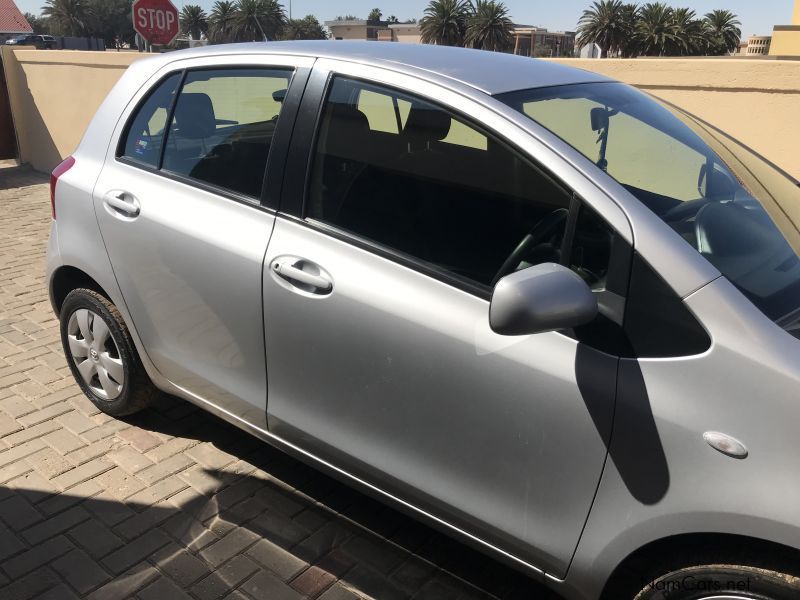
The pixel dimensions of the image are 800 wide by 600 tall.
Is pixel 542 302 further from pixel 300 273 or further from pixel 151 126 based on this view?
pixel 151 126

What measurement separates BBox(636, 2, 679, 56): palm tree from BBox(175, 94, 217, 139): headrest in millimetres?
62402

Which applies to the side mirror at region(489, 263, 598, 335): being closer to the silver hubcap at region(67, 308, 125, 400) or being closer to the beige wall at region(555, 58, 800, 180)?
the silver hubcap at region(67, 308, 125, 400)

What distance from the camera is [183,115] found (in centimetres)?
295

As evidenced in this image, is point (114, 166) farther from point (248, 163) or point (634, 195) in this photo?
point (634, 195)

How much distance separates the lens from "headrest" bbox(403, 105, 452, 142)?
2.22 meters

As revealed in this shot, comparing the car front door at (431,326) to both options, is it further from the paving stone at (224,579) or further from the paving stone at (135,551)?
the paving stone at (135,551)

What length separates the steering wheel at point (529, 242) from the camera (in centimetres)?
199

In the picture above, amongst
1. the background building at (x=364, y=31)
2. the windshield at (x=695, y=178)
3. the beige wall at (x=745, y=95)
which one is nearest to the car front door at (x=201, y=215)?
the windshield at (x=695, y=178)

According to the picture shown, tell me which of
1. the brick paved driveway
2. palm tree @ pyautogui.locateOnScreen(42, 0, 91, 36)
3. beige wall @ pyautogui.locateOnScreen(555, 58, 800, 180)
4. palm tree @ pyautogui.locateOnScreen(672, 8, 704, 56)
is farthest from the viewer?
palm tree @ pyautogui.locateOnScreen(42, 0, 91, 36)

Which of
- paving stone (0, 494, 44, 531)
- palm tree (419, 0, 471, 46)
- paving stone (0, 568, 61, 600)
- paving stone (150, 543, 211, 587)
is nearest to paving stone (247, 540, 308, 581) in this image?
paving stone (150, 543, 211, 587)

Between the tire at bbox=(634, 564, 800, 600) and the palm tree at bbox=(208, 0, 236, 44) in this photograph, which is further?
the palm tree at bbox=(208, 0, 236, 44)

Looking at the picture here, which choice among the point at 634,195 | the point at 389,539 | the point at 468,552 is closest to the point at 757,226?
the point at 634,195

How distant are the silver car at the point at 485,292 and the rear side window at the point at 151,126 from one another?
0.04 ft

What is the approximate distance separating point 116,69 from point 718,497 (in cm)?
883
